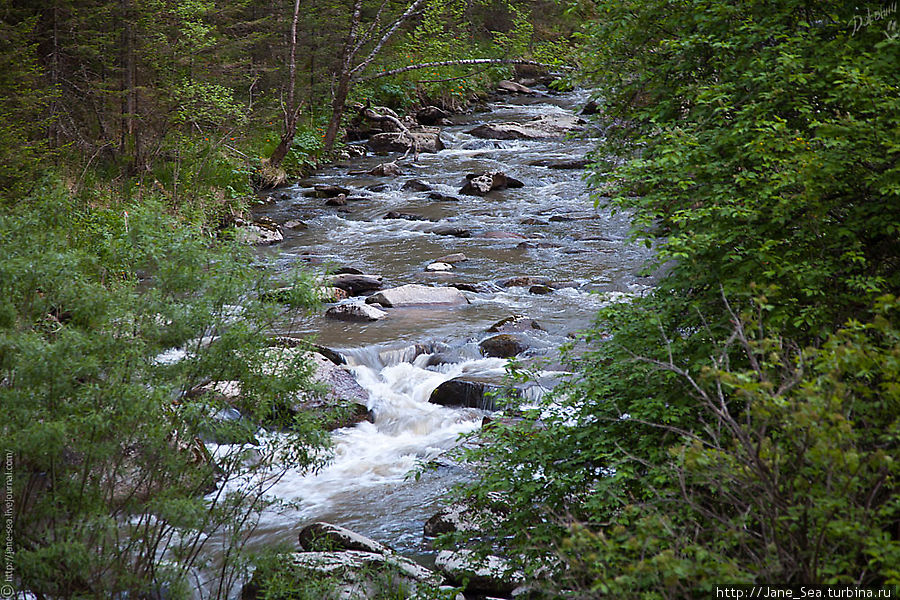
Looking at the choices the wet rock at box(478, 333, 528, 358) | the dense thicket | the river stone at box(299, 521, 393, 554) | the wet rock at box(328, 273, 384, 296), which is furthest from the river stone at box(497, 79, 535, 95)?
the river stone at box(299, 521, 393, 554)

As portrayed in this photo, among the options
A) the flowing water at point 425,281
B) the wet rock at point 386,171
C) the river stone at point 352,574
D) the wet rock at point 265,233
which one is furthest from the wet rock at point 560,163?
the river stone at point 352,574

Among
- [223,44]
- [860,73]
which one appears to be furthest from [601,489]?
[223,44]

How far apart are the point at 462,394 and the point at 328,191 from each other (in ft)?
38.1

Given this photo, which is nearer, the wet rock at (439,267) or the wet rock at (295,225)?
the wet rock at (439,267)

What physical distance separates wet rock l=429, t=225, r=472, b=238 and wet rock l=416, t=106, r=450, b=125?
12.1 m

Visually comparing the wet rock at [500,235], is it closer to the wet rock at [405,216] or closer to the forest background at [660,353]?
the wet rock at [405,216]

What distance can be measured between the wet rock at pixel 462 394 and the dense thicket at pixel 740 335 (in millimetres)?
3812

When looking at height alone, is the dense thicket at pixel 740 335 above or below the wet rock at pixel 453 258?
above

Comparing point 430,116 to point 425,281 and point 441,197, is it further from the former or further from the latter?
point 425,281

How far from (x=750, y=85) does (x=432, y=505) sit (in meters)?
4.91

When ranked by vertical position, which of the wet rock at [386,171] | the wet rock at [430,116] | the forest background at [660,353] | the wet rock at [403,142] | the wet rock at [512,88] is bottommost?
the wet rock at [386,171]

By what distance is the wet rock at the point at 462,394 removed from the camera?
30.9 feet

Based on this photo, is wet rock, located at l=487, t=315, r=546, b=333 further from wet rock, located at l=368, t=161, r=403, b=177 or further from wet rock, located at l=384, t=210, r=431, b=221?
wet rock, located at l=368, t=161, r=403, b=177

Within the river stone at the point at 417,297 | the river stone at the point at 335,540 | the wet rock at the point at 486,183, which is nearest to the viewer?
the river stone at the point at 335,540
